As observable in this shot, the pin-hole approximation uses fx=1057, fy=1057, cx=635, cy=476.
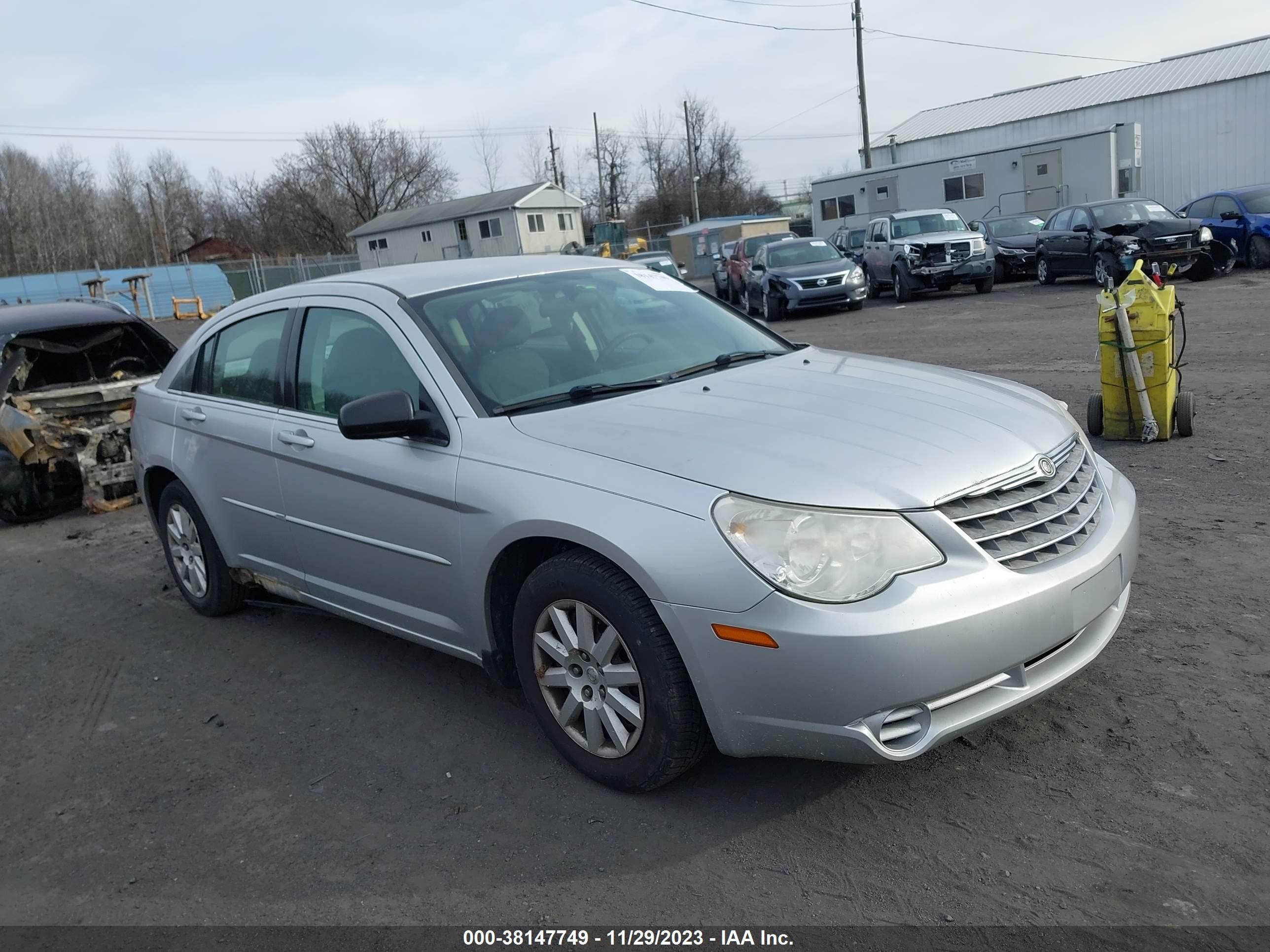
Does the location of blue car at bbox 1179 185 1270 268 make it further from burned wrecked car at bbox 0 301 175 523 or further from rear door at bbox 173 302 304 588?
rear door at bbox 173 302 304 588

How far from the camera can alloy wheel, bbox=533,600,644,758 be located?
322cm

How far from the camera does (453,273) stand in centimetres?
458

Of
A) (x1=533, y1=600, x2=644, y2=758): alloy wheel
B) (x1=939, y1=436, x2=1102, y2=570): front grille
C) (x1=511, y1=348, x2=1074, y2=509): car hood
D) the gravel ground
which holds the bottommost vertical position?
the gravel ground

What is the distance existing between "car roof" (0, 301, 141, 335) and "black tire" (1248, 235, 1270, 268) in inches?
747

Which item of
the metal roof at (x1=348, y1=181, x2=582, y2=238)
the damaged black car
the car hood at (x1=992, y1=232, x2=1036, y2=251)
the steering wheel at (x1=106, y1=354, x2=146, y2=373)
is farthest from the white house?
the steering wheel at (x1=106, y1=354, x2=146, y2=373)

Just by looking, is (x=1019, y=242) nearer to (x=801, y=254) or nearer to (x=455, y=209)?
(x=801, y=254)

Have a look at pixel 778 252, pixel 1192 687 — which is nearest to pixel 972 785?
pixel 1192 687

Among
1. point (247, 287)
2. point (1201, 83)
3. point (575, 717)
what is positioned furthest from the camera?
point (247, 287)

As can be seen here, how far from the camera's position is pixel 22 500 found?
888cm

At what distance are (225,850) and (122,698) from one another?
67.7 inches

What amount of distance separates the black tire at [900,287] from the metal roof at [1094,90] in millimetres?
17383

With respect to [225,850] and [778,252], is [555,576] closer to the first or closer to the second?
[225,850]

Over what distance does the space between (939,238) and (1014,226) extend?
3049 millimetres

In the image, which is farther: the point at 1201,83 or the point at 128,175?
the point at 128,175
